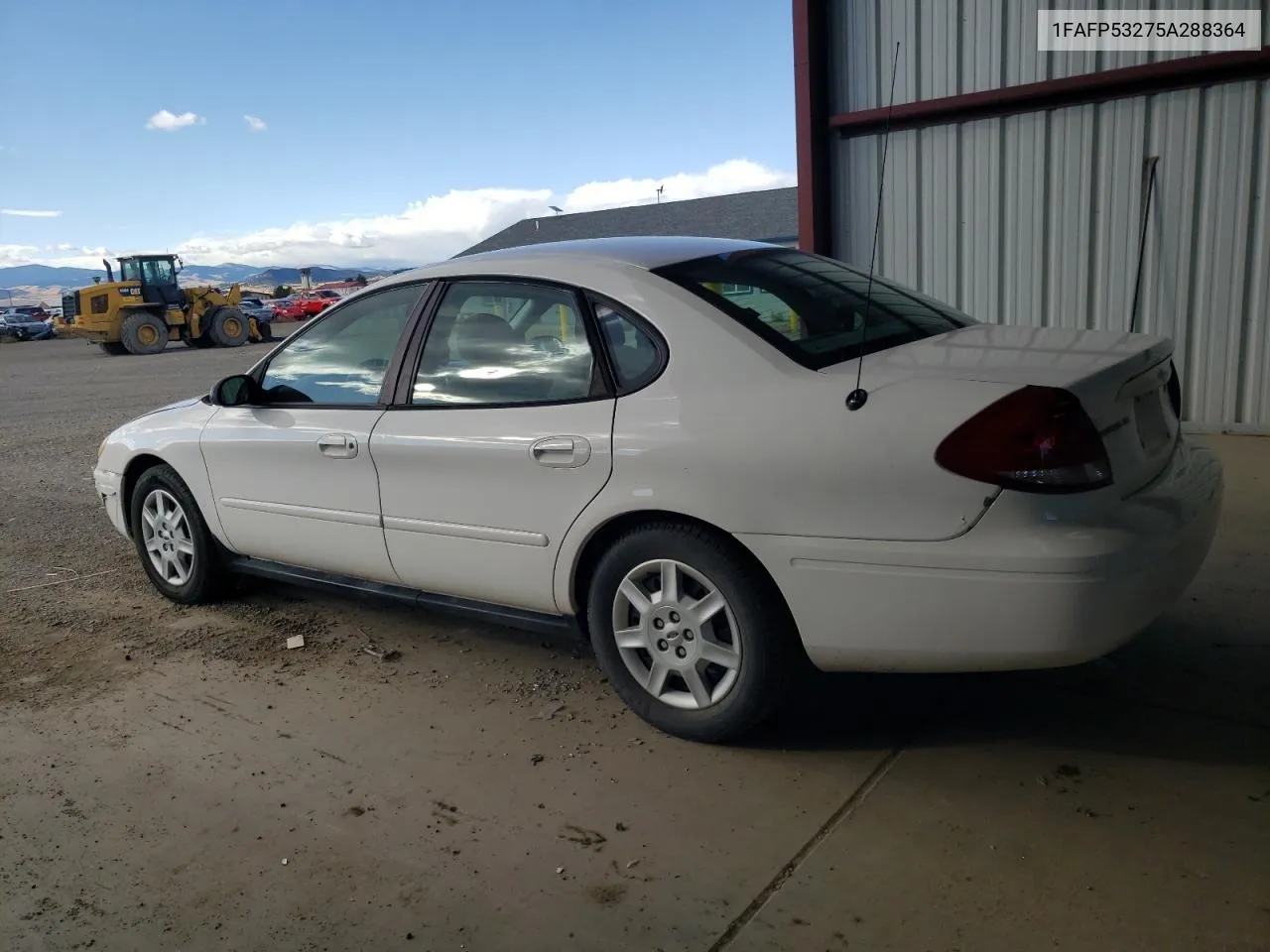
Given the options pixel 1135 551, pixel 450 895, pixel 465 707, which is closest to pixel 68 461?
pixel 465 707

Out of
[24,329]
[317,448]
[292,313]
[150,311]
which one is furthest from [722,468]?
[24,329]

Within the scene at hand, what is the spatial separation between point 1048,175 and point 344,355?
6.09 m

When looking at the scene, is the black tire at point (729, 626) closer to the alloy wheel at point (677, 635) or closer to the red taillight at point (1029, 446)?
the alloy wheel at point (677, 635)

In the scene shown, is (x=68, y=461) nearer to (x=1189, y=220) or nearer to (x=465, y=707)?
(x=465, y=707)

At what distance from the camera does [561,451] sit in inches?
131

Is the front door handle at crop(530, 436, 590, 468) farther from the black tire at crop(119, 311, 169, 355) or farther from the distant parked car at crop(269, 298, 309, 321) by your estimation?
the distant parked car at crop(269, 298, 309, 321)

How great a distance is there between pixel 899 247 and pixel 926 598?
6629 mm

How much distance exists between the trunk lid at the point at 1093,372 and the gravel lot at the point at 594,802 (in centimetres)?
88

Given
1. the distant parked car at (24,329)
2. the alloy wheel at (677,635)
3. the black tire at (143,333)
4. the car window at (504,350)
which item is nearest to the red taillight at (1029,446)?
the alloy wheel at (677,635)

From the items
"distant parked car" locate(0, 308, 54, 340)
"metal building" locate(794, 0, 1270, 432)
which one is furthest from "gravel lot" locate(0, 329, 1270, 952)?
"distant parked car" locate(0, 308, 54, 340)

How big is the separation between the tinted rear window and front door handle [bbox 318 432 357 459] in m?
1.38

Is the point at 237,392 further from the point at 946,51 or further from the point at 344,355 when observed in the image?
the point at 946,51

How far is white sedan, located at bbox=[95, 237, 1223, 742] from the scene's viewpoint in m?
2.69

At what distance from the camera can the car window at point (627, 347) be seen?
10.6 feet
